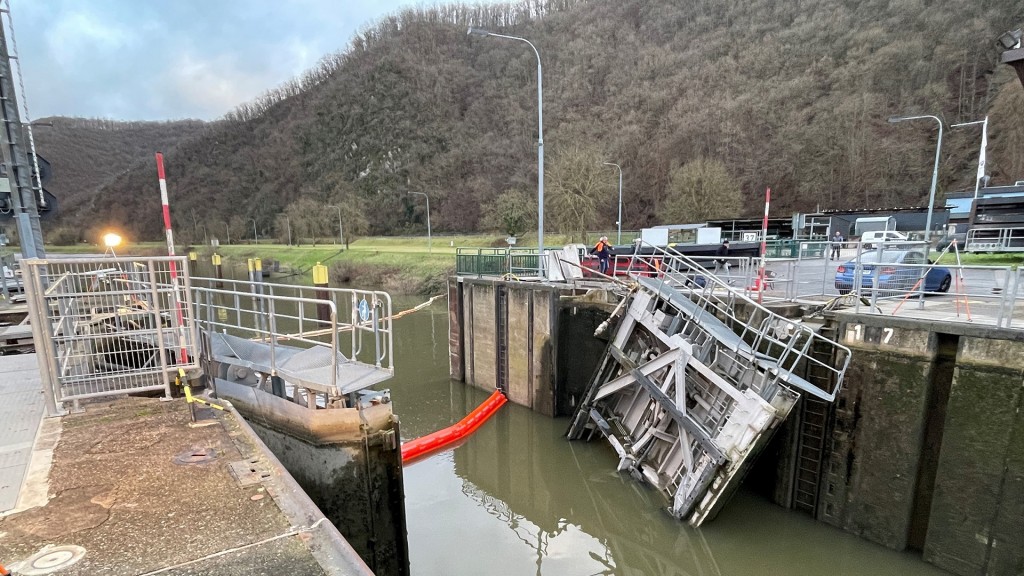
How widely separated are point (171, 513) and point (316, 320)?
2.40 metres

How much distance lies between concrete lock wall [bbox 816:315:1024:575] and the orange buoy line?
7.01 meters

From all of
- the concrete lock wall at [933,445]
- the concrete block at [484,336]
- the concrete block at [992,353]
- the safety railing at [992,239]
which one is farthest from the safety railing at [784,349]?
the safety railing at [992,239]

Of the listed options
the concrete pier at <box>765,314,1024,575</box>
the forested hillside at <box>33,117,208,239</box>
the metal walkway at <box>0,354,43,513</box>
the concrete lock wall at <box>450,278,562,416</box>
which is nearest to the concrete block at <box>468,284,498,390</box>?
the concrete lock wall at <box>450,278,562,416</box>

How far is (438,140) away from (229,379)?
320ft

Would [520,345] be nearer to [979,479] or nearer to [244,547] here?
[979,479]

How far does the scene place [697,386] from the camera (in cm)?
796

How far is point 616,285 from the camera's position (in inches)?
413

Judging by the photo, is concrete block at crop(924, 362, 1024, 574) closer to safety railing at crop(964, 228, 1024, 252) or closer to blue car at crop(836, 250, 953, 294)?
blue car at crop(836, 250, 953, 294)

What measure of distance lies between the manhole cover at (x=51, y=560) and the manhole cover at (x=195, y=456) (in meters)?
A: 0.99

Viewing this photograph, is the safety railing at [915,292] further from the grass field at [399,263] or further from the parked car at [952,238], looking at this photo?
the parked car at [952,238]

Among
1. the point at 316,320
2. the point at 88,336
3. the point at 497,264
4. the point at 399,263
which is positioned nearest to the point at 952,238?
the point at 497,264

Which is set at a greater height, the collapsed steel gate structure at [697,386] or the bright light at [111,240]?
the bright light at [111,240]

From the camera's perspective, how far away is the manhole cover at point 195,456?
3.77 meters

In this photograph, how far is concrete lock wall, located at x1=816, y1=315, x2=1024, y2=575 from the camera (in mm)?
5586
